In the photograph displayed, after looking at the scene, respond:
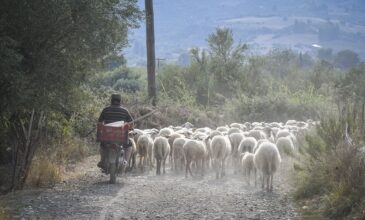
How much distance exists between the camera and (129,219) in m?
9.61

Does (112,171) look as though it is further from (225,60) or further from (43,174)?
(225,60)

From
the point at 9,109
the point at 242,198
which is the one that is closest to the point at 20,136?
the point at 9,109

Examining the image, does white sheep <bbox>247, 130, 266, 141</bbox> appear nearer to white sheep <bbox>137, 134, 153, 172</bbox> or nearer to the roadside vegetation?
the roadside vegetation

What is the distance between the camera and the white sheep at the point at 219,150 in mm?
14836

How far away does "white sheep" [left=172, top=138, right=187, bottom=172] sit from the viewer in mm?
15531

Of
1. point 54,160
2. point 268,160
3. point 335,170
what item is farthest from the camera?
point 54,160

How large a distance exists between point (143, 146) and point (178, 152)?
41.8 inches

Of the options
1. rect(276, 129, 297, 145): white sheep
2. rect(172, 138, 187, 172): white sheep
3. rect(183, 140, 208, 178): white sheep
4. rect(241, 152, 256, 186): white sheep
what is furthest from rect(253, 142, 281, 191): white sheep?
rect(276, 129, 297, 145): white sheep

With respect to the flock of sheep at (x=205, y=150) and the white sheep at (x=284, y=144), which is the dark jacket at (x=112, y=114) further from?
the white sheep at (x=284, y=144)

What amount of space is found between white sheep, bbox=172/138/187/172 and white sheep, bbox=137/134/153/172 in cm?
70

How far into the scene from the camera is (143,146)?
15.9 metres

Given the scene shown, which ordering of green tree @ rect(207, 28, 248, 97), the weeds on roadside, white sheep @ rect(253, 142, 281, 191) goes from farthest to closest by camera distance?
green tree @ rect(207, 28, 248, 97) < white sheep @ rect(253, 142, 281, 191) < the weeds on roadside

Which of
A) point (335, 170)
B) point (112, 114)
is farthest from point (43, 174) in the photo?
point (335, 170)

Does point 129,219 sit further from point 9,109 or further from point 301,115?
point 301,115
